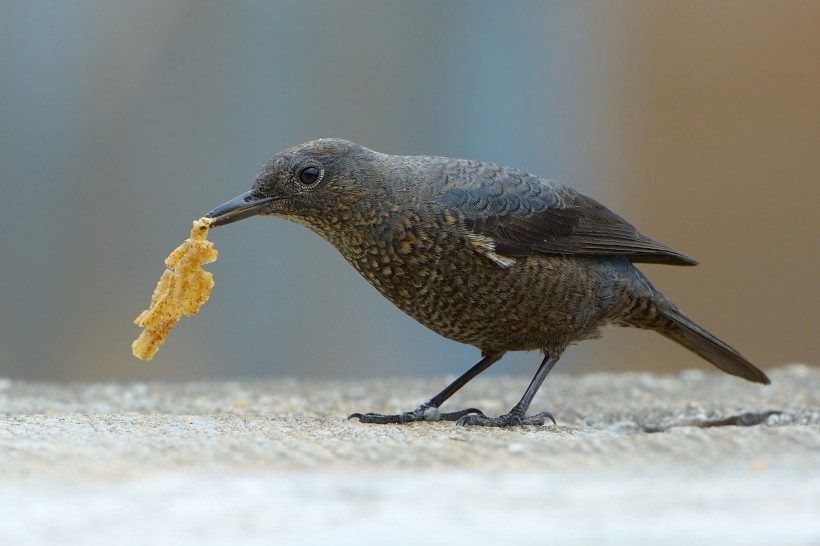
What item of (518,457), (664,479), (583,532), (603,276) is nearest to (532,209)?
(603,276)

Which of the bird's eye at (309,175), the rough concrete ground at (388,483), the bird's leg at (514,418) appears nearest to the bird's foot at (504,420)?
the bird's leg at (514,418)

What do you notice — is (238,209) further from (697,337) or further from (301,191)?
(697,337)

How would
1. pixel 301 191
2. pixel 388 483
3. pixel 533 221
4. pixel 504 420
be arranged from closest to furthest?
pixel 388 483 < pixel 504 420 < pixel 301 191 < pixel 533 221

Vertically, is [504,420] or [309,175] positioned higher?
[309,175]

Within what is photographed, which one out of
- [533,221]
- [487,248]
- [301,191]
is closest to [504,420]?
[487,248]

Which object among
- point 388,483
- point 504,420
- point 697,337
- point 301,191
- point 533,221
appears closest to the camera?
point 388,483

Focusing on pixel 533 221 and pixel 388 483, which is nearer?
pixel 388 483


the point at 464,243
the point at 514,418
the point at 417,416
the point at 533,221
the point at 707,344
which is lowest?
the point at 417,416

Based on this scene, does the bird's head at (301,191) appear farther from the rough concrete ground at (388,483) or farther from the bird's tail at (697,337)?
→ the bird's tail at (697,337)
